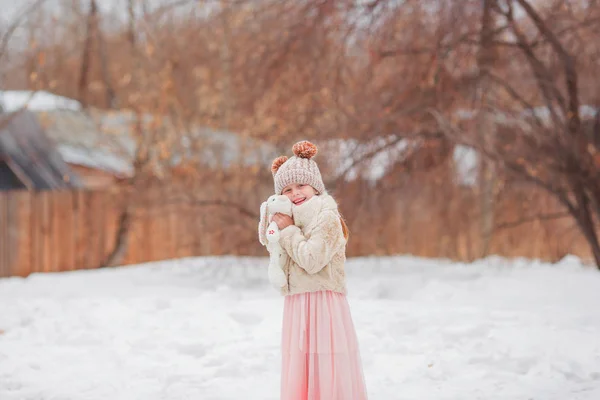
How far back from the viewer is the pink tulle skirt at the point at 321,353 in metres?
3.88

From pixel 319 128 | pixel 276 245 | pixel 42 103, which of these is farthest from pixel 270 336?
pixel 42 103

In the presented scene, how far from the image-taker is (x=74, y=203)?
A: 13039 mm

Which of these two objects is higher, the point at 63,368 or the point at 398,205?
the point at 398,205

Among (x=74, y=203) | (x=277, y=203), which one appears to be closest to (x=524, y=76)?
(x=277, y=203)

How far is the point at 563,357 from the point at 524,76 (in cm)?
478

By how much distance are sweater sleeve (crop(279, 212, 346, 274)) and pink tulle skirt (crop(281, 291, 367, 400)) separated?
0.75 feet

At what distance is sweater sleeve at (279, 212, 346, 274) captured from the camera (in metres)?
3.80

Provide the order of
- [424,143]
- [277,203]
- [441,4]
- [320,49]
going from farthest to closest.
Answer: [424,143], [320,49], [441,4], [277,203]

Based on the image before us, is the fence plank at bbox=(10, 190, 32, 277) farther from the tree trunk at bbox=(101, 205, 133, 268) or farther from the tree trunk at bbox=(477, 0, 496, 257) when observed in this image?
the tree trunk at bbox=(477, 0, 496, 257)

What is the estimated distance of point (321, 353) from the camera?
12.8ft

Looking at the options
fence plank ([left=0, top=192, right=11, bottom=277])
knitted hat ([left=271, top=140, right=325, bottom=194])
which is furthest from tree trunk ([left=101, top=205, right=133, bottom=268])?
knitted hat ([left=271, top=140, right=325, bottom=194])

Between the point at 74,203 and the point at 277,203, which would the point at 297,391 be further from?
the point at 74,203

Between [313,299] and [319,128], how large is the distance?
5.58 metres

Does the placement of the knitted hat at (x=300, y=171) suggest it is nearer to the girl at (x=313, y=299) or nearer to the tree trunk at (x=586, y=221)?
the girl at (x=313, y=299)
